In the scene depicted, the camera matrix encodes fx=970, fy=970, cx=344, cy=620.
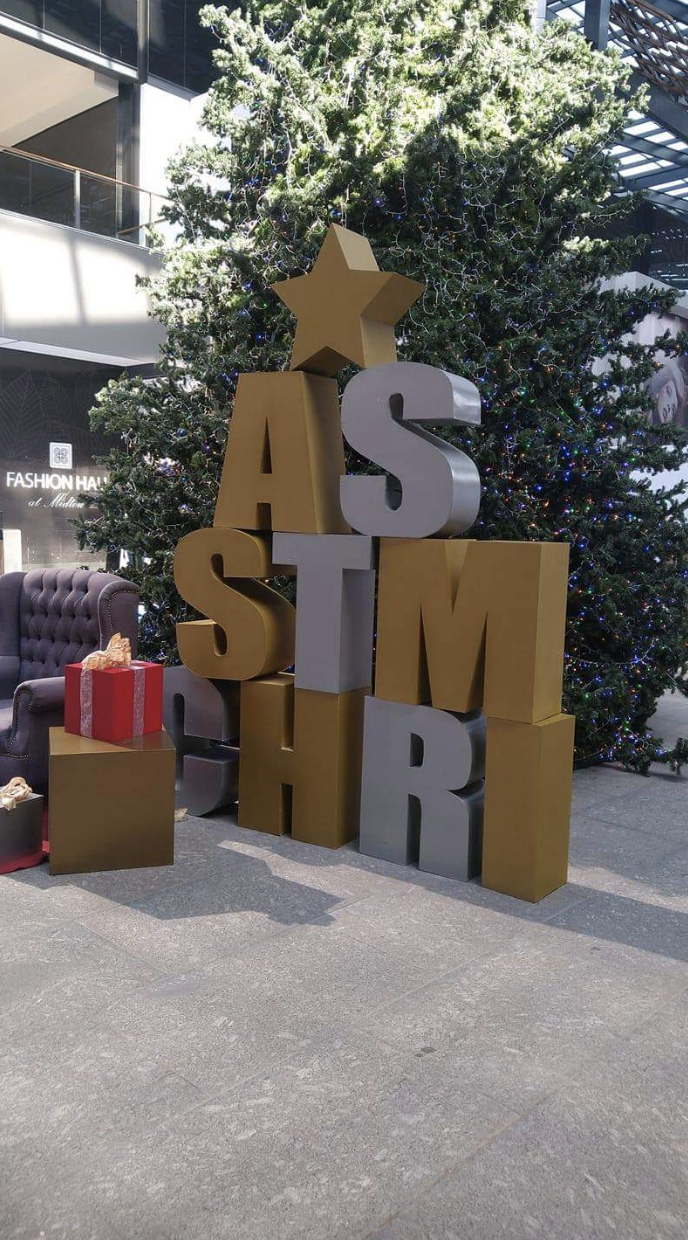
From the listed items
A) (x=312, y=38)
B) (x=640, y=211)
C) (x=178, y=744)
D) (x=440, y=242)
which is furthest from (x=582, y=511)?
(x=640, y=211)

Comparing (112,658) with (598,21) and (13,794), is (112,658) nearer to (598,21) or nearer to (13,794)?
(13,794)

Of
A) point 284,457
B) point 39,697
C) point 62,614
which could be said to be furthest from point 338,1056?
point 62,614

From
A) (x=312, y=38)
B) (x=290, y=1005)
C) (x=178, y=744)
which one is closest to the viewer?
(x=290, y=1005)

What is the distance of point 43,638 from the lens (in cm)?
533

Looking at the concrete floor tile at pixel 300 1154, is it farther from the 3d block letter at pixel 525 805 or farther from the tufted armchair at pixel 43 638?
the tufted armchair at pixel 43 638

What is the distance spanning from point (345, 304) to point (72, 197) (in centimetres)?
763

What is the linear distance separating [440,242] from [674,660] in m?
2.91

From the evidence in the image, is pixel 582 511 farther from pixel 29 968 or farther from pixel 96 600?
pixel 29 968

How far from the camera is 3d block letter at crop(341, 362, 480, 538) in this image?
3.84 meters

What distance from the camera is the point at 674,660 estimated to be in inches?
236

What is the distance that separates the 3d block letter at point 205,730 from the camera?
15.3ft

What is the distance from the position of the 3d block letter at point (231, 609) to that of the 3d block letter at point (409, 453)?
60 cm

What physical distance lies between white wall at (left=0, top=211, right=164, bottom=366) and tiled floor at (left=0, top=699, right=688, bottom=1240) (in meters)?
7.69

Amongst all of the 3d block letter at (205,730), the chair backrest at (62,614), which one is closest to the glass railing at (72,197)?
the chair backrest at (62,614)
